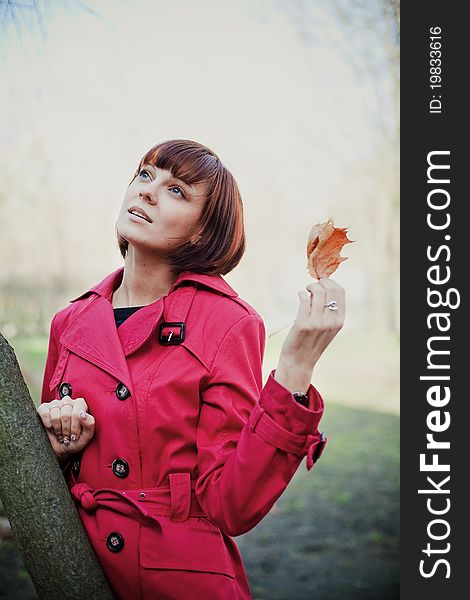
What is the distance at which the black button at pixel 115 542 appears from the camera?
118 centimetres

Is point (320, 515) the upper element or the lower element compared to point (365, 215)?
lower

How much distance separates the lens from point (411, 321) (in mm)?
2330

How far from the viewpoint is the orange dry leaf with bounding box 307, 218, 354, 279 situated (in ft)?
3.69

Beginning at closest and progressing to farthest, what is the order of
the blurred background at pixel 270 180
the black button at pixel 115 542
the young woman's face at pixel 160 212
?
the black button at pixel 115 542 → the young woman's face at pixel 160 212 → the blurred background at pixel 270 180

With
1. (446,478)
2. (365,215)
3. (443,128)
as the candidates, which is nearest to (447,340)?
(446,478)

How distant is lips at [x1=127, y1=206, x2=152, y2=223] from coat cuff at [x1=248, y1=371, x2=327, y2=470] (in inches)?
13.7

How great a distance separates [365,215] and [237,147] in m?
1.13

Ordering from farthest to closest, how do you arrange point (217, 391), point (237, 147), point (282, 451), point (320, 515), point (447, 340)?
point (237, 147) → point (320, 515) → point (447, 340) → point (217, 391) → point (282, 451)

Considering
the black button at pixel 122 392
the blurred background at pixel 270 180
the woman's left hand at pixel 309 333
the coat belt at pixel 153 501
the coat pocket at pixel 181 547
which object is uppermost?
the blurred background at pixel 270 180

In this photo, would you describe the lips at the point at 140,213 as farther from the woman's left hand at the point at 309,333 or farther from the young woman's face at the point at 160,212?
the woman's left hand at the point at 309,333

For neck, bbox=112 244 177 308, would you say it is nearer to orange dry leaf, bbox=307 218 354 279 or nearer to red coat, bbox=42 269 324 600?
red coat, bbox=42 269 324 600

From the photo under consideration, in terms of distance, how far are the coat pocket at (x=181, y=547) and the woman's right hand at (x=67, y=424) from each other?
151 mm

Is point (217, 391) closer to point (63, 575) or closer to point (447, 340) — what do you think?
point (63, 575)

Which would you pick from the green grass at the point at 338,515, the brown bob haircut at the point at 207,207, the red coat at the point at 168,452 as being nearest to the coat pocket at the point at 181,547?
the red coat at the point at 168,452
